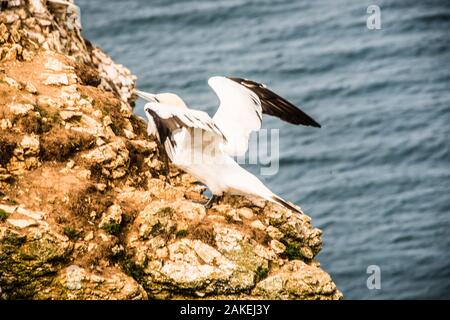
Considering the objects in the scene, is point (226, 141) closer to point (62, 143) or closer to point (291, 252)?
point (291, 252)

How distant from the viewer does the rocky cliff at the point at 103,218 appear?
13109 mm

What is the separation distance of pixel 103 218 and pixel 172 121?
1720 millimetres

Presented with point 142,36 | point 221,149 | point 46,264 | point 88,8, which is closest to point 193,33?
point 142,36

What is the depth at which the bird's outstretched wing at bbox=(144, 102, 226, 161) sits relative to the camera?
564 inches

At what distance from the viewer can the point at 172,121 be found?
14352 mm

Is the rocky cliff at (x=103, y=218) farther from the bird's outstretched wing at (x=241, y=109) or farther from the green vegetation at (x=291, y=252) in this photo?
the bird's outstretched wing at (x=241, y=109)

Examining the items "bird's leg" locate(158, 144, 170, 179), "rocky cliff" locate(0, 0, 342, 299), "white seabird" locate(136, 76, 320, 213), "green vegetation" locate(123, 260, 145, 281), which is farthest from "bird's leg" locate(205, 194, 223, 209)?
"green vegetation" locate(123, 260, 145, 281)

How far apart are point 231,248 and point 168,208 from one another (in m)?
1.04

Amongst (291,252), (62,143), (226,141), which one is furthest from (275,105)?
(62,143)

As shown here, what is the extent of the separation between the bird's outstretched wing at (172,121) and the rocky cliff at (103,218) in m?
A: 0.76

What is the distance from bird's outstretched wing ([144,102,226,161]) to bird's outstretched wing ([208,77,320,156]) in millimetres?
884

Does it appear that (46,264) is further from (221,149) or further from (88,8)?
(88,8)

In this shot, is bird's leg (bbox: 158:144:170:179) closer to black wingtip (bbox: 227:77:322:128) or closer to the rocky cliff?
the rocky cliff

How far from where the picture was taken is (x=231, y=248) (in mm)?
13867
